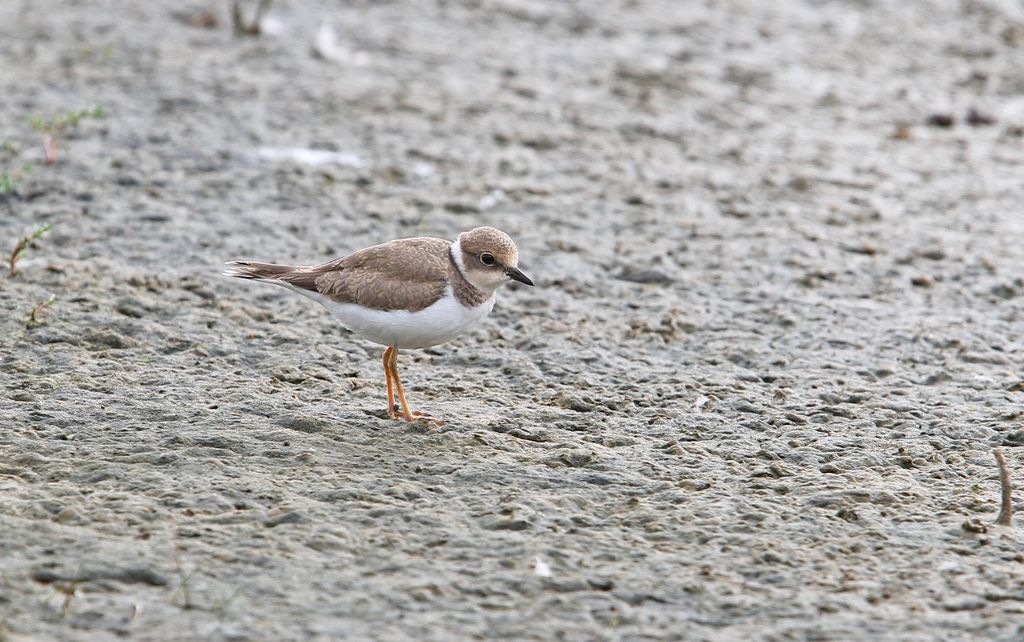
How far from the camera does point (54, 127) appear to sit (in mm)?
8289

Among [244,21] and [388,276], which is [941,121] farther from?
[388,276]

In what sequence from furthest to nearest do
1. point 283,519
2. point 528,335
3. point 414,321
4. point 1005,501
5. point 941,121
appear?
1. point 941,121
2. point 528,335
3. point 414,321
4. point 1005,501
5. point 283,519

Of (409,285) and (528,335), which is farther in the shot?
(528,335)

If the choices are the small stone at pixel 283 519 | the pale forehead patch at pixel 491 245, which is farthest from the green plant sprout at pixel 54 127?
the small stone at pixel 283 519

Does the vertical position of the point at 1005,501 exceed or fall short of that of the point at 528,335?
it exceeds it

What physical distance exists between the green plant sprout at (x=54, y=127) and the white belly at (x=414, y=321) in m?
3.05

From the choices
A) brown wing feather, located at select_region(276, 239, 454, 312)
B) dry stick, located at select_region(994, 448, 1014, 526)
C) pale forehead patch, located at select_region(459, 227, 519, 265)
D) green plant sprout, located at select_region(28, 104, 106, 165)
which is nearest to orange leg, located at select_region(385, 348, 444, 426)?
brown wing feather, located at select_region(276, 239, 454, 312)

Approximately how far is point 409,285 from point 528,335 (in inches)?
51.7

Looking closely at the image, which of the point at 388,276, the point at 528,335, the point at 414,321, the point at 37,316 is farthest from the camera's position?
the point at 528,335

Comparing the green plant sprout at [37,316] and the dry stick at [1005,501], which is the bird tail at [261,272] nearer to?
the green plant sprout at [37,316]

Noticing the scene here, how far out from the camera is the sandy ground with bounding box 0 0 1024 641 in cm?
425

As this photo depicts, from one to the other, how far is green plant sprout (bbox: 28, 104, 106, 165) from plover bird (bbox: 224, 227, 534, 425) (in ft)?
8.77

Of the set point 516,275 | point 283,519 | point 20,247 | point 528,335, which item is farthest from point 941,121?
point 283,519

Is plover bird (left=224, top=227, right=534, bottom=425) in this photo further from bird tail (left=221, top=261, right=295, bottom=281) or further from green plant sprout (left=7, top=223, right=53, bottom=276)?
green plant sprout (left=7, top=223, right=53, bottom=276)
